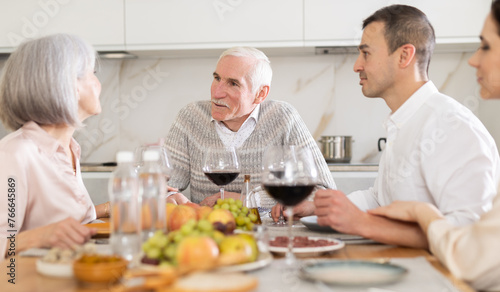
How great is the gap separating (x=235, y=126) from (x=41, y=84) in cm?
121

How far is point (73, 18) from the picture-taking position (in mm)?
3666

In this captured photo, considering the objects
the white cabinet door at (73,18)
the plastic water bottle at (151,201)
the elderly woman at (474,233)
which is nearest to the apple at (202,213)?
the plastic water bottle at (151,201)

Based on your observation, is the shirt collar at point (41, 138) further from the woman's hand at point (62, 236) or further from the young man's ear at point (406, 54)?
the young man's ear at point (406, 54)

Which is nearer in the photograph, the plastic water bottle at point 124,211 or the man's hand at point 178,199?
the plastic water bottle at point 124,211

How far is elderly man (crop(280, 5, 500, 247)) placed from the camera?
1.39 m

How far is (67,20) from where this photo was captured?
3672 millimetres

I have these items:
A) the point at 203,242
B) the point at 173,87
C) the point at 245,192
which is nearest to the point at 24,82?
the point at 245,192

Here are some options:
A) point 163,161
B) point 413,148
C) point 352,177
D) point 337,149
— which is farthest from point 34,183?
point 337,149

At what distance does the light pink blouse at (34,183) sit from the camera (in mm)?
1472

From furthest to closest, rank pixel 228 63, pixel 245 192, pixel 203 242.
A: pixel 228 63, pixel 245 192, pixel 203 242

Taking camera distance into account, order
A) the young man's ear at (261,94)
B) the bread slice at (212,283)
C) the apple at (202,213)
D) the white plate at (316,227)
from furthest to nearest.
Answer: the young man's ear at (261,94) → the white plate at (316,227) → the apple at (202,213) → the bread slice at (212,283)

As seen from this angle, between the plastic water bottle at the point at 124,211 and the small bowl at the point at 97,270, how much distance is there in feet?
0.38

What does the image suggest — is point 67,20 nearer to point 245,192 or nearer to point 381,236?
point 245,192

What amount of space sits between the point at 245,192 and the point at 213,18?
2.16m
